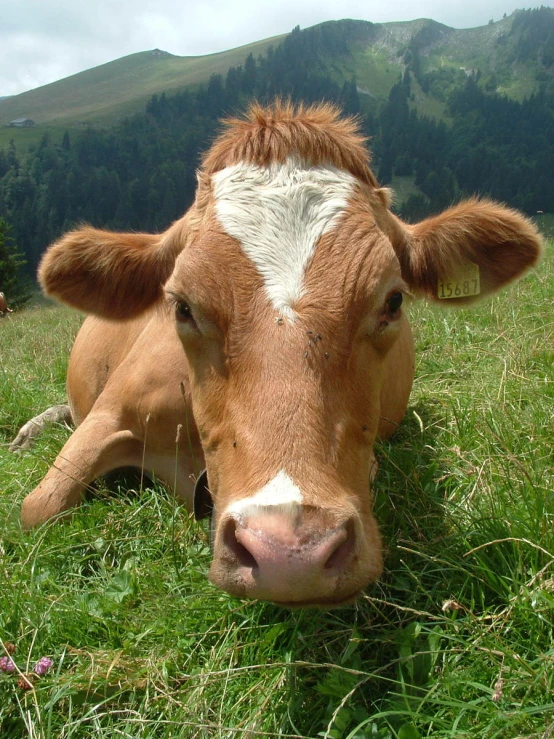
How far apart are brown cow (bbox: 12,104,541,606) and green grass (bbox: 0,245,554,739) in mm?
384

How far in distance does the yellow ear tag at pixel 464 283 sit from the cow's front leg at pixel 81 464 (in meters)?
2.22

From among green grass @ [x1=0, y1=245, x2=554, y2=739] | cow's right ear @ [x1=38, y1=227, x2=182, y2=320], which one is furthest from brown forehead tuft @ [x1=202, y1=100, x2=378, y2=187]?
green grass @ [x1=0, y1=245, x2=554, y2=739]

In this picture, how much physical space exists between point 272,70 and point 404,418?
211 metres

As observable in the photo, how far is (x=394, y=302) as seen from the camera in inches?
107

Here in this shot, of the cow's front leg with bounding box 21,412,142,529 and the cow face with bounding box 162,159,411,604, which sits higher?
the cow face with bounding box 162,159,411,604

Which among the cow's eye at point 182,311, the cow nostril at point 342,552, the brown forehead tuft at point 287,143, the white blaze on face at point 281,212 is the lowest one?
the cow nostril at point 342,552

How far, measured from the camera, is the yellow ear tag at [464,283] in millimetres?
3510

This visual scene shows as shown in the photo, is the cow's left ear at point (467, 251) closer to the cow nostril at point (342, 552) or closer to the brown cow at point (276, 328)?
the brown cow at point (276, 328)

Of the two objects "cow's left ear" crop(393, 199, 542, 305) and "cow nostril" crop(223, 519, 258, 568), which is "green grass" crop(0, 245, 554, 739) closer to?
"cow nostril" crop(223, 519, 258, 568)

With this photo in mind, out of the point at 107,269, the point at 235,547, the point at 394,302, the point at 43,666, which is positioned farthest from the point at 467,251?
the point at 43,666

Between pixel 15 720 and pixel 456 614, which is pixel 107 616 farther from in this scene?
pixel 456 614

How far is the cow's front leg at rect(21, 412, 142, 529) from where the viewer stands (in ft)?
12.1

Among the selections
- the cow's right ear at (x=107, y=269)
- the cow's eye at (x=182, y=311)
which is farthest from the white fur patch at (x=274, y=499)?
the cow's right ear at (x=107, y=269)

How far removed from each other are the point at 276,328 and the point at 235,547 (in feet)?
2.68
